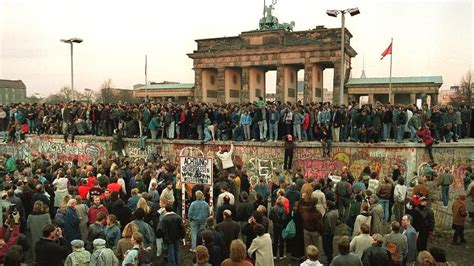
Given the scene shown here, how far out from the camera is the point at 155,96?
198 feet

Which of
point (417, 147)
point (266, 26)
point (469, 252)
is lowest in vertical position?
point (469, 252)

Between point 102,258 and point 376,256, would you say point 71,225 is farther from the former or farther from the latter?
point 376,256

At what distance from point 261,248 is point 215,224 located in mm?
→ 2661

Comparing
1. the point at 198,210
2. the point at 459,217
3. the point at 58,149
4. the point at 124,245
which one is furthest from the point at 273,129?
the point at 58,149

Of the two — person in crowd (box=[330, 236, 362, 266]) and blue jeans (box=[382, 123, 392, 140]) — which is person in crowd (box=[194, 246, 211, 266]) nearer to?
person in crowd (box=[330, 236, 362, 266])

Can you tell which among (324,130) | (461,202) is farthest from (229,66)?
(461,202)

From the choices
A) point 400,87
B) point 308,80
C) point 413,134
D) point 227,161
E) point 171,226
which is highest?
point 308,80

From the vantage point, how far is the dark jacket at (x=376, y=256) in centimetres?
796

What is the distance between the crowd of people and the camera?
311 inches

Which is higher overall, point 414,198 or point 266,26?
point 266,26

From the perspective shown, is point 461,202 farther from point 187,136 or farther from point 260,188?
point 187,136

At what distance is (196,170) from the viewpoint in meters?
13.0

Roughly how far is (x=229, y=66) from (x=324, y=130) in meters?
28.2

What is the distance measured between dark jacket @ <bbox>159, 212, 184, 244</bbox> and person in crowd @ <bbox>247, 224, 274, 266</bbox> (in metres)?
2.10
